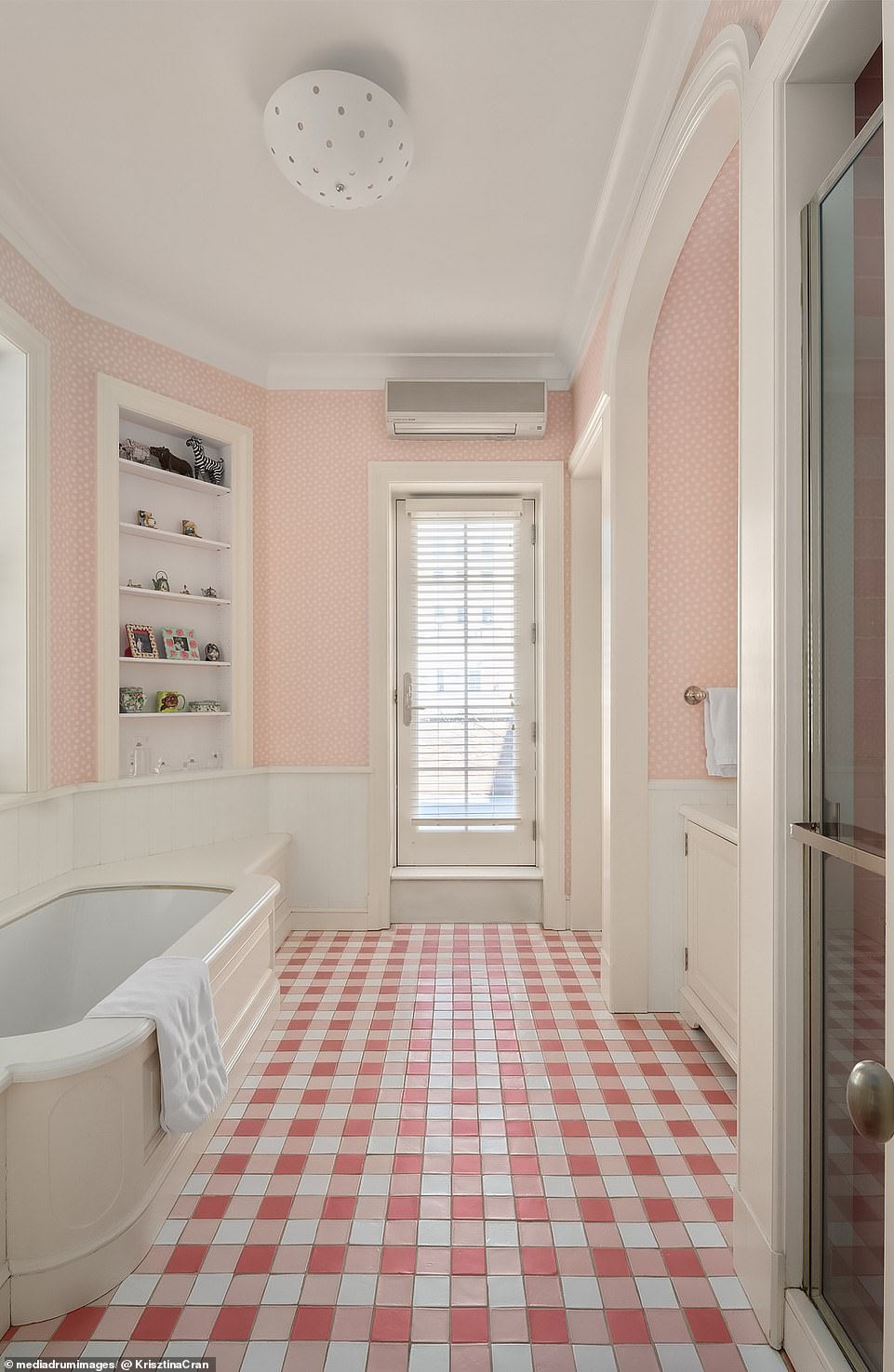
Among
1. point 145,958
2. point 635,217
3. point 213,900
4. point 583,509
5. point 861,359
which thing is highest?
point 635,217

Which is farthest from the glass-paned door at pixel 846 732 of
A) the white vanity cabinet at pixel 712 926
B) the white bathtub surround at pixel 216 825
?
the white bathtub surround at pixel 216 825

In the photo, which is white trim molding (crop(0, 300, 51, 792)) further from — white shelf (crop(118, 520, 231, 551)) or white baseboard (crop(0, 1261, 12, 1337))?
white baseboard (crop(0, 1261, 12, 1337))

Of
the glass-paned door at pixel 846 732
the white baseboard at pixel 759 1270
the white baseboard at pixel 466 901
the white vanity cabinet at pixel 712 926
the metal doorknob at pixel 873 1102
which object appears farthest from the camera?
the white baseboard at pixel 466 901

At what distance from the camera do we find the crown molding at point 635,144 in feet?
5.94

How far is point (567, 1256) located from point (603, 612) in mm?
2085

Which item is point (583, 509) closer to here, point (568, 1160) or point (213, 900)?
point (213, 900)

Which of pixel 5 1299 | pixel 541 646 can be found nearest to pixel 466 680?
pixel 541 646

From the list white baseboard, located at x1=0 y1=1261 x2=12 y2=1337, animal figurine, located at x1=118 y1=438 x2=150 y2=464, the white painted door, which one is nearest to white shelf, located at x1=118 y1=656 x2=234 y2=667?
animal figurine, located at x1=118 y1=438 x2=150 y2=464

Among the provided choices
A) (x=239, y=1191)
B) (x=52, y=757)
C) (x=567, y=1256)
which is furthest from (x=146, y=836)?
(x=567, y=1256)

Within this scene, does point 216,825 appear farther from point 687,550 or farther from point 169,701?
point 687,550

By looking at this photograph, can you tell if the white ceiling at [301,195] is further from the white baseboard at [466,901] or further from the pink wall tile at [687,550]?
the white baseboard at [466,901]

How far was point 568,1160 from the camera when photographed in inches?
76.4

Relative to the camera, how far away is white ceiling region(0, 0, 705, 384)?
1.84 m

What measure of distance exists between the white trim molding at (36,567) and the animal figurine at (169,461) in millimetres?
660
